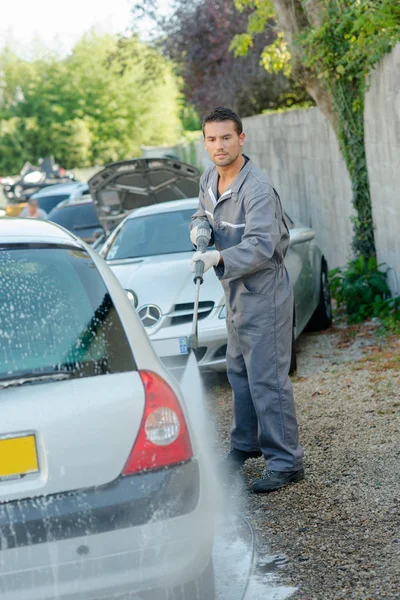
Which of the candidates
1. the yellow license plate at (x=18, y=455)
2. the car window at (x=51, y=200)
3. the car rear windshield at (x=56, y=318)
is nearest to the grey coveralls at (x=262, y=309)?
the car rear windshield at (x=56, y=318)

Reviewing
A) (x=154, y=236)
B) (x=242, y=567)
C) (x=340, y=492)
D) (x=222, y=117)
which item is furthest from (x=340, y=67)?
(x=242, y=567)

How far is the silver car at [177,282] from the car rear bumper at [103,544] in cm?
412

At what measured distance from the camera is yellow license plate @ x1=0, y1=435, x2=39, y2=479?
127 inches

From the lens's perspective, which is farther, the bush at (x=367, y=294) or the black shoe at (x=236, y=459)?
the bush at (x=367, y=294)

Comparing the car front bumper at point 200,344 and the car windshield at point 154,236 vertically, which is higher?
the car windshield at point 154,236

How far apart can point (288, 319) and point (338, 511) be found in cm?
98

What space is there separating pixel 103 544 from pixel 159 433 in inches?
15.0

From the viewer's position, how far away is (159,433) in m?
3.37

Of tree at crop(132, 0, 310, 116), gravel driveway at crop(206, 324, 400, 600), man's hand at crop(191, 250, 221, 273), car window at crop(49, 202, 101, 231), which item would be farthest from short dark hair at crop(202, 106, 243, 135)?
tree at crop(132, 0, 310, 116)

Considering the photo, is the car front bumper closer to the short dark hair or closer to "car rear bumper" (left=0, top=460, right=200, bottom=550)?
the short dark hair

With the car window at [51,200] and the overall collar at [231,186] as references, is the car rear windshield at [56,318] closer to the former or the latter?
the overall collar at [231,186]

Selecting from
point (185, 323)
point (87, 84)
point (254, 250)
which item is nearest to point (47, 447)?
point (254, 250)

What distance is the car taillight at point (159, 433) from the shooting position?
3326 mm

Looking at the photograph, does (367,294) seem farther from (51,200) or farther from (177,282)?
(51,200)
